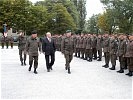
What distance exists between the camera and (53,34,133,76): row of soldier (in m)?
14.4

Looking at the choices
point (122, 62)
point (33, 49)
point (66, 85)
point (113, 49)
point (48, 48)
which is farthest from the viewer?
point (113, 49)

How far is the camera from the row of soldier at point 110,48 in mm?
14414

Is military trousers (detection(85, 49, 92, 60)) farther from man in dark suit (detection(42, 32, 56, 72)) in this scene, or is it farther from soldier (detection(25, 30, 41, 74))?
soldier (detection(25, 30, 41, 74))

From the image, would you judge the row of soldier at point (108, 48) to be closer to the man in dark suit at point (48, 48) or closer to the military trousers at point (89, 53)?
the military trousers at point (89, 53)

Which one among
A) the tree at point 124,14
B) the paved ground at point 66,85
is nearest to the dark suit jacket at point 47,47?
the paved ground at point 66,85

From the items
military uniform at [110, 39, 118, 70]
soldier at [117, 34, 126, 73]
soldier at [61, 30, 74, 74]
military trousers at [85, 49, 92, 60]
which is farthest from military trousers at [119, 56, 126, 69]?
military trousers at [85, 49, 92, 60]

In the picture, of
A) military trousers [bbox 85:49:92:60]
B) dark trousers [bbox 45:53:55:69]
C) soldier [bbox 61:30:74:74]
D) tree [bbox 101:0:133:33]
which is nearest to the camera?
soldier [bbox 61:30:74:74]

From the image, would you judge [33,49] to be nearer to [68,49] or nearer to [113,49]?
[68,49]

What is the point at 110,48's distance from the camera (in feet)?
54.7

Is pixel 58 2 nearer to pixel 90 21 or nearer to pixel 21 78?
pixel 90 21

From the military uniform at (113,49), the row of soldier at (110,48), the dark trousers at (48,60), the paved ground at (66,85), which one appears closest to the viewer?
the paved ground at (66,85)

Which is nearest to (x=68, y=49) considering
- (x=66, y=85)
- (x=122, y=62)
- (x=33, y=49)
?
(x=33, y=49)

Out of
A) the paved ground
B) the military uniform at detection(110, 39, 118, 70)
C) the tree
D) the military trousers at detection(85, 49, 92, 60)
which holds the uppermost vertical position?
the tree

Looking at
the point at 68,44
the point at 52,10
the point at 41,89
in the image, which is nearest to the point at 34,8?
the point at 52,10
